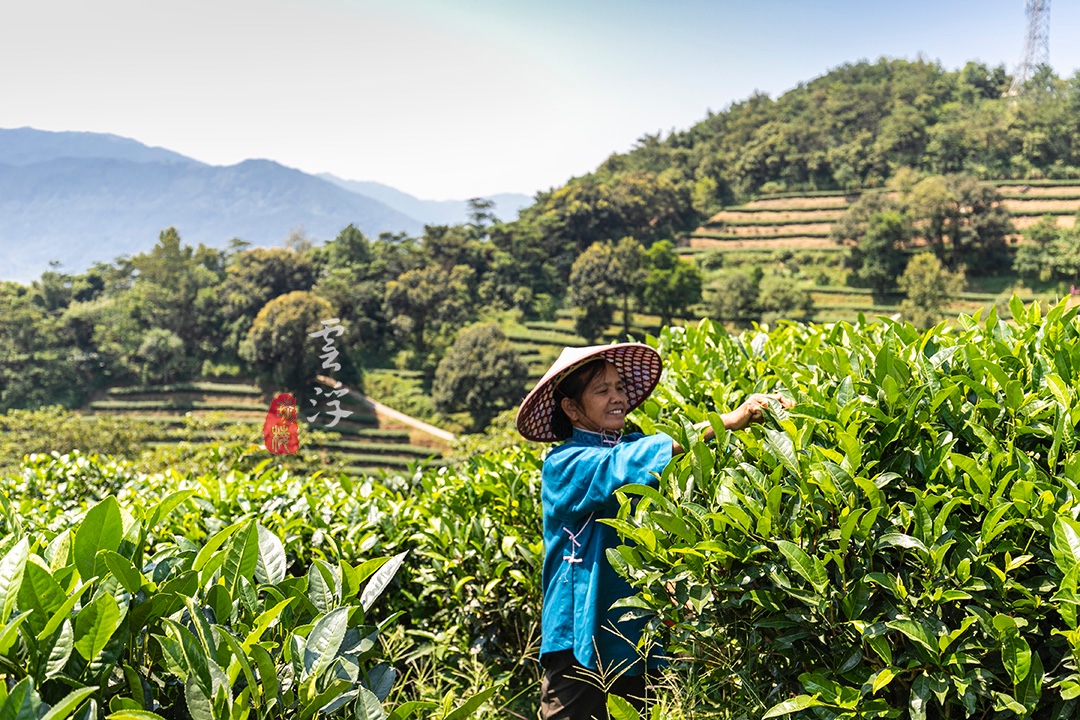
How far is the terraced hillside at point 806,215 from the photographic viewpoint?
3747cm

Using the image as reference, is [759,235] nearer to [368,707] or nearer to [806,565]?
[806,565]

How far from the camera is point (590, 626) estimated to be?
1692mm

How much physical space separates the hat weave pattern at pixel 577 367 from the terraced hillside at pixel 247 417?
28.3 meters

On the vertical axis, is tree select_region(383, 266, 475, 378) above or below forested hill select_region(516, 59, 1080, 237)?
below

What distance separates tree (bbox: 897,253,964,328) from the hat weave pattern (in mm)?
32428

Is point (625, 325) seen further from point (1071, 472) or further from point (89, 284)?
point (1071, 472)

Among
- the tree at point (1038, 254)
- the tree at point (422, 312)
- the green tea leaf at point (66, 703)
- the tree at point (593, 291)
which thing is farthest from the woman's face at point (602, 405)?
the tree at point (1038, 254)

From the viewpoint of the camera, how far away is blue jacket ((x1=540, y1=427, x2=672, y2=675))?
165 centimetres

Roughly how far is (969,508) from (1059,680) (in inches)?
11.9

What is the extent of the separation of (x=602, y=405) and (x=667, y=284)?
35.5 metres

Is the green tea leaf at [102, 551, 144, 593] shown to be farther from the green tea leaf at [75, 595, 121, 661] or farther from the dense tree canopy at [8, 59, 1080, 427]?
the dense tree canopy at [8, 59, 1080, 427]

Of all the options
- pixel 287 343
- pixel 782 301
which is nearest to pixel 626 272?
pixel 782 301

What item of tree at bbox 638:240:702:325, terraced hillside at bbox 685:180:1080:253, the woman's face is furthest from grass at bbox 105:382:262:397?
the woman's face

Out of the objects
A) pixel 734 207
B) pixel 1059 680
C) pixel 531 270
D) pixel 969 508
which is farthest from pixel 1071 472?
pixel 734 207
